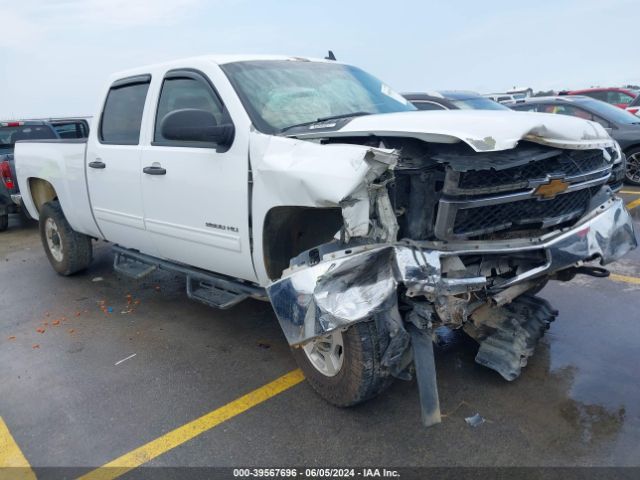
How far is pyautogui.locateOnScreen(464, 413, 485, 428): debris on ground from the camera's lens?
9.65 feet

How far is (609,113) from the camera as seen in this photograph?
913 centimetres

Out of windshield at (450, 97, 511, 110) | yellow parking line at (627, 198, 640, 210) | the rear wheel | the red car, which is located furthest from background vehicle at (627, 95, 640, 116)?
yellow parking line at (627, 198, 640, 210)

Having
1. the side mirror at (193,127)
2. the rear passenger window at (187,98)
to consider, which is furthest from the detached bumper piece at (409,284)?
the rear passenger window at (187,98)

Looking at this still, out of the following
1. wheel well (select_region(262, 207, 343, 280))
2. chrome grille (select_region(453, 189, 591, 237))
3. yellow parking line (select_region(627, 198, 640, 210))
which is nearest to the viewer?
chrome grille (select_region(453, 189, 591, 237))

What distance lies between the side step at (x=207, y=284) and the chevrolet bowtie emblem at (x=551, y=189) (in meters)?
1.77

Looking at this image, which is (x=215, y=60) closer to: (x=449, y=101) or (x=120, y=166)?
(x=120, y=166)

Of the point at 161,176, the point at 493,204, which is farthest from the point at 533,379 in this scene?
the point at 161,176

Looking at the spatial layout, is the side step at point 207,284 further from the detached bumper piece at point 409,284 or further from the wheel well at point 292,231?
the detached bumper piece at point 409,284

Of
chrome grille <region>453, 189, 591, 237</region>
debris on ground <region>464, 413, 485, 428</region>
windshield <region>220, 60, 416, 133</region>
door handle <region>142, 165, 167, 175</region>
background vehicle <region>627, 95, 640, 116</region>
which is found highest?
windshield <region>220, 60, 416, 133</region>

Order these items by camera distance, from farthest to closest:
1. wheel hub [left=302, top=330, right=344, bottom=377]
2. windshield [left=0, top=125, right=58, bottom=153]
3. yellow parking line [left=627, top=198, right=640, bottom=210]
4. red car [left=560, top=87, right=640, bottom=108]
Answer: red car [left=560, top=87, right=640, bottom=108] → windshield [left=0, top=125, right=58, bottom=153] → yellow parking line [left=627, top=198, right=640, bottom=210] → wheel hub [left=302, top=330, right=344, bottom=377]

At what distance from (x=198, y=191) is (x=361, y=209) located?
59.3 inches

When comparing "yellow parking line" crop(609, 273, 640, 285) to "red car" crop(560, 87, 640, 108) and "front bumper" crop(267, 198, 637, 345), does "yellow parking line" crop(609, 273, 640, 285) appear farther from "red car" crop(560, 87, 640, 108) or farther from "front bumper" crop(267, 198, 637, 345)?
"red car" crop(560, 87, 640, 108)

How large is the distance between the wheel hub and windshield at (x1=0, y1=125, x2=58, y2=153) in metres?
7.75

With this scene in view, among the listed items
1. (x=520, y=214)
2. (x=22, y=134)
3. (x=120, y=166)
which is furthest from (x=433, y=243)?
(x=22, y=134)
